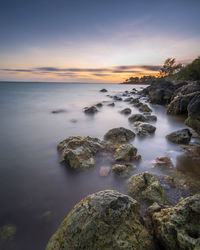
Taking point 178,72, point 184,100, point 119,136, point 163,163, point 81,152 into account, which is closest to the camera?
point 163,163

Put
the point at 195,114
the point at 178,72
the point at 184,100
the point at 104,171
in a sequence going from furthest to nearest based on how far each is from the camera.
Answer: the point at 178,72 → the point at 184,100 → the point at 195,114 → the point at 104,171

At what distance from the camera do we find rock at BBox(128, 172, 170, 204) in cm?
354

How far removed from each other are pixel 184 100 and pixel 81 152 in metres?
13.3

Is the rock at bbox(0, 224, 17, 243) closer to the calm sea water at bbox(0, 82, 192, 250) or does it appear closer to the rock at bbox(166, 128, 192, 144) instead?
the calm sea water at bbox(0, 82, 192, 250)

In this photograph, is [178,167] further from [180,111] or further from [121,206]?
[180,111]

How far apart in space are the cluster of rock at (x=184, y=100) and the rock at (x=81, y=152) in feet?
14.8

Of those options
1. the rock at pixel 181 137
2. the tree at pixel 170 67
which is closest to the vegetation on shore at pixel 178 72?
the tree at pixel 170 67

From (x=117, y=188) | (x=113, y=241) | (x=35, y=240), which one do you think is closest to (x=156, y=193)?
(x=117, y=188)

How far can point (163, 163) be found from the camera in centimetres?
565

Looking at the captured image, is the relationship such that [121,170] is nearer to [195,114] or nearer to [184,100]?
[195,114]

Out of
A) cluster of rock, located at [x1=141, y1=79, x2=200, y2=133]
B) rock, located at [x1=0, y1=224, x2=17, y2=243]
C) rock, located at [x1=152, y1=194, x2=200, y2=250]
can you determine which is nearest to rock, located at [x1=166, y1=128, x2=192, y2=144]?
cluster of rock, located at [x1=141, y1=79, x2=200, y2=133]

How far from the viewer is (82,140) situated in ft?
21.1

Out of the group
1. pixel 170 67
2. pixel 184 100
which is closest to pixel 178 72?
pixel 170 67

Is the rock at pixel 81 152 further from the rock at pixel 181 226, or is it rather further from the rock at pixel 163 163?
the rock at pixel 181 226
